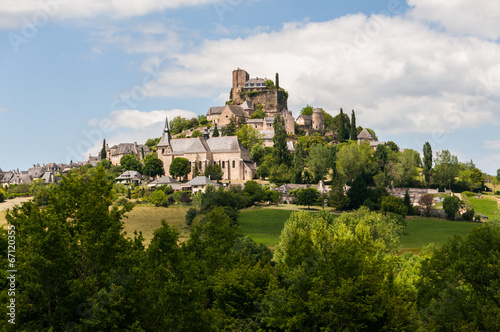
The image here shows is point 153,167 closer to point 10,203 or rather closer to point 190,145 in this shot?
point 190,145

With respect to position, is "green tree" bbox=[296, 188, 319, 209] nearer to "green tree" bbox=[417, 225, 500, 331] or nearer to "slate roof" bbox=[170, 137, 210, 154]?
"slate roof" bbox=[170, 137, 210, 154]

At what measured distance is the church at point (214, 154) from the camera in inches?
4291

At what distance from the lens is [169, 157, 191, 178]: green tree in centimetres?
10612

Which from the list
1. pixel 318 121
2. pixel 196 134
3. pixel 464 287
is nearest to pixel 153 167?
pixel 196 134

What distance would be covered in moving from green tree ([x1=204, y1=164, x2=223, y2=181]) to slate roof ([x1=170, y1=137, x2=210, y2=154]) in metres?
7.79

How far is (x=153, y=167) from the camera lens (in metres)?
111

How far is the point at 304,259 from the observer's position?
1063 inches

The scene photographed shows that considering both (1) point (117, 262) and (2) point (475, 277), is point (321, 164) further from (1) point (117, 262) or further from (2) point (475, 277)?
(1) point (117, 262)

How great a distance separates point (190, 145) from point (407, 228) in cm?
5633

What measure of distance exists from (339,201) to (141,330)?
6495 cm

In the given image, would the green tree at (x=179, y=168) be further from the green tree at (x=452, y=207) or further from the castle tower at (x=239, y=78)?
the green tree at (x=452, y=207)

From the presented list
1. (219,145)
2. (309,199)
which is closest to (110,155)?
(219,145)

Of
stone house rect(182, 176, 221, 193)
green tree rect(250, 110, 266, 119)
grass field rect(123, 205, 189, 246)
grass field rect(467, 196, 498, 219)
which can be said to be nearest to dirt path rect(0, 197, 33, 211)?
grass field rect(123, 205, 189, 246)

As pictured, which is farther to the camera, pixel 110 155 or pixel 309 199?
pixel 110 155
